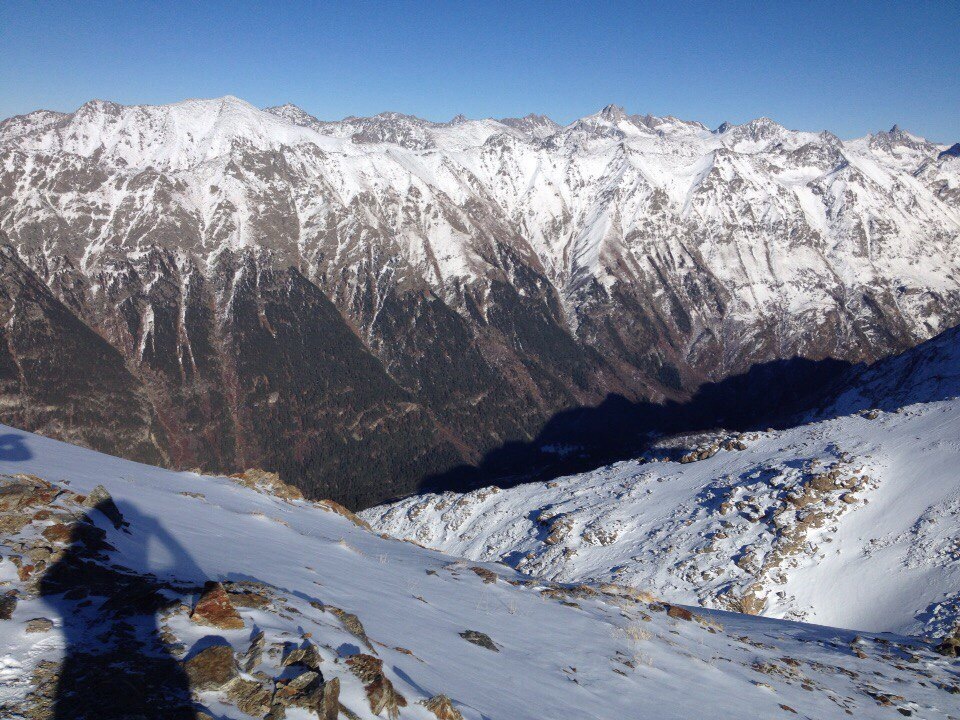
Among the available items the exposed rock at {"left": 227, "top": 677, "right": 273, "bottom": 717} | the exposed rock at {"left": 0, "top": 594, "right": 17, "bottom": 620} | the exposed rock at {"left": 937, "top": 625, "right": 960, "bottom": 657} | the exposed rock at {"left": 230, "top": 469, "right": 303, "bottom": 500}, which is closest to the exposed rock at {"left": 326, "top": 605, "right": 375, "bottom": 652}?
the exposed rock at {"left": 227, "top": 677, "right": 273, "bottom": 717}

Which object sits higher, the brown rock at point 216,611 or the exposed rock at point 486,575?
the brown rock at point 216,611

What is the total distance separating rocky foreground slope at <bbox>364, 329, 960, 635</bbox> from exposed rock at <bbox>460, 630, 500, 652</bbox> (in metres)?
35.9

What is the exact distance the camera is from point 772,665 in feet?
61.8

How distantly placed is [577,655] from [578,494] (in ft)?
178

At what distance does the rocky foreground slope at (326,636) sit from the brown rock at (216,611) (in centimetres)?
3

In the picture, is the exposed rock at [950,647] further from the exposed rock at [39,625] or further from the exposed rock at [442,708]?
the exposed rock at [39,625]

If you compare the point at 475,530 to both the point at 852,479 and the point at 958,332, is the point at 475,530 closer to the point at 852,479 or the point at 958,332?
the point at 852,479

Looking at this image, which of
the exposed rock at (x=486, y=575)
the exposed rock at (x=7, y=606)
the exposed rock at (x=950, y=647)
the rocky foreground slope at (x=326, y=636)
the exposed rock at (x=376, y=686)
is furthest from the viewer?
the exposed rock at (x=950, y=647)

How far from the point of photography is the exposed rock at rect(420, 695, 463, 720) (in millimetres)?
10297

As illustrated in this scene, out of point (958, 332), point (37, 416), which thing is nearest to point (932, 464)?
point (958, 332)

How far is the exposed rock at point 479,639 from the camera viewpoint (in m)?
15.1

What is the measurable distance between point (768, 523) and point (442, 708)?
50.2 meters

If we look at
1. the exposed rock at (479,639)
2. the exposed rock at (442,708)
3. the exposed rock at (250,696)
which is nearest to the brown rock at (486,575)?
the exposed rock at (479,639)

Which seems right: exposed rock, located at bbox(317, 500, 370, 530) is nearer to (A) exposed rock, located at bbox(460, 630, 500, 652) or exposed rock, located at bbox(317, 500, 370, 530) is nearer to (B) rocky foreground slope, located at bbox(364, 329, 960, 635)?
(A) exposed rock, located at bbox(460, 630, 500, 652)
